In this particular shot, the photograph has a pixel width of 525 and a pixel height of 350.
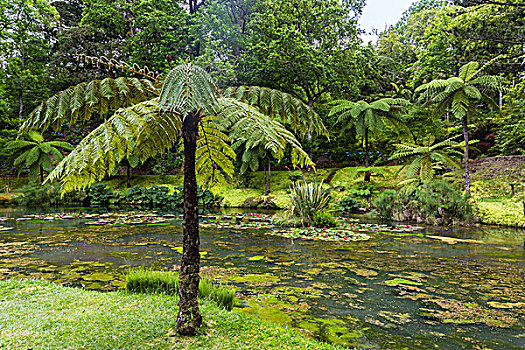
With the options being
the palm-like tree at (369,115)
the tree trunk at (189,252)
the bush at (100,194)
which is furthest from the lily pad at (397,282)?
the bush at (100,194)

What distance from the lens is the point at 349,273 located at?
4.73 metres

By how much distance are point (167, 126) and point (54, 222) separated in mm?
9463

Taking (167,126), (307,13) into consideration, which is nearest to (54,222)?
(167,126)

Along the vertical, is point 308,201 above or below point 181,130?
below

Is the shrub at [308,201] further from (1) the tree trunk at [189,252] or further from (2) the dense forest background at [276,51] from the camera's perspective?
(2) the dense forest background at [276,51]

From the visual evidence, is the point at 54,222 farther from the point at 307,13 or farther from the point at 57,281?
the point at 307,13

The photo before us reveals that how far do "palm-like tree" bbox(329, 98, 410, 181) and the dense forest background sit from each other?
1.08 m

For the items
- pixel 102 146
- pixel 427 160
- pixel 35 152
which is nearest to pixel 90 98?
pixel 102 146

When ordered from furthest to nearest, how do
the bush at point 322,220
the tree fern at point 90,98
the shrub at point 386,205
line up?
the shrub at point 386,205, the bush at point 322,220, the tree fern at point 90,98

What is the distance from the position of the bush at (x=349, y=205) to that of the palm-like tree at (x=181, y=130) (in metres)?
11.6

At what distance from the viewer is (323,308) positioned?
3.39 metres

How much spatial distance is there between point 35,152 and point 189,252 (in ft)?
65.1

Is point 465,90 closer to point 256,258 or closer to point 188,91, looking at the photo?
point 256,258

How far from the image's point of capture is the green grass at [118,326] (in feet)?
7.33
